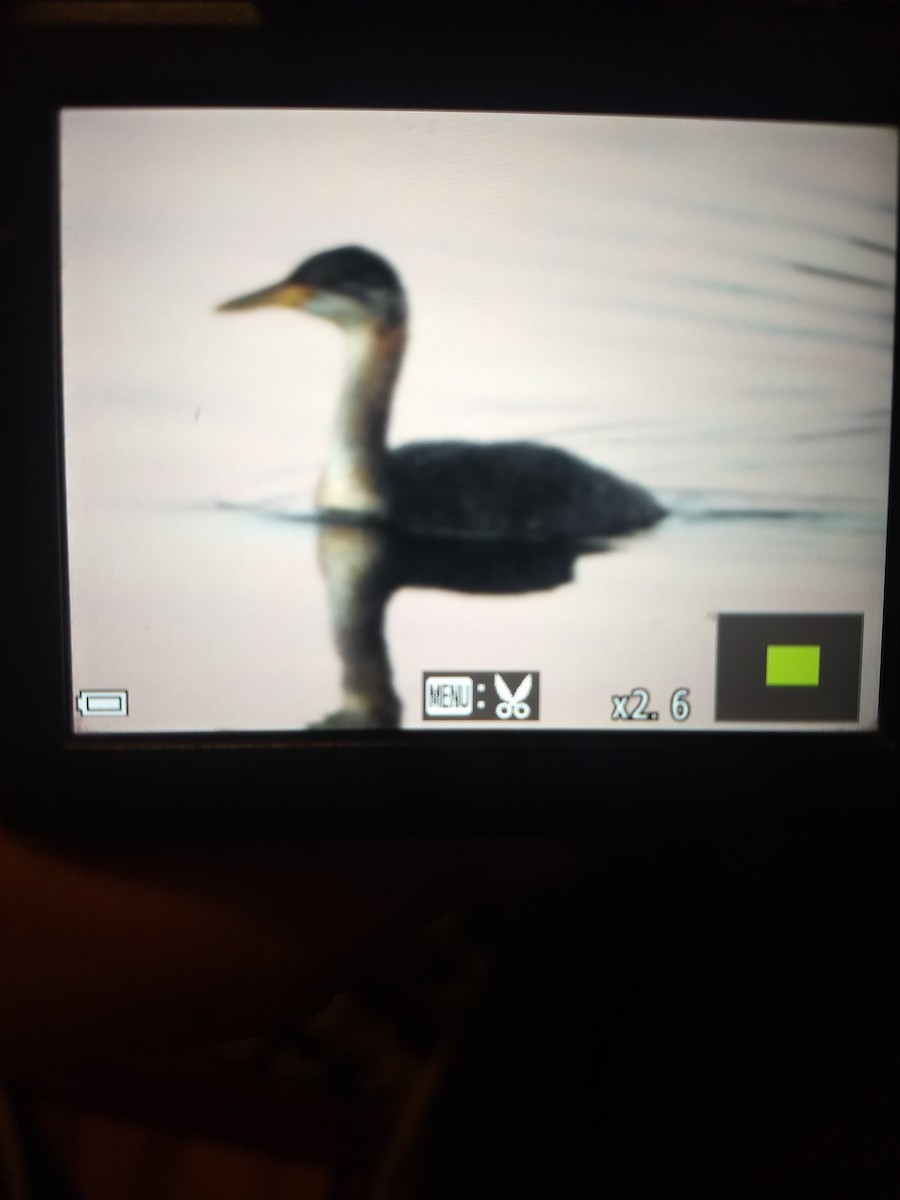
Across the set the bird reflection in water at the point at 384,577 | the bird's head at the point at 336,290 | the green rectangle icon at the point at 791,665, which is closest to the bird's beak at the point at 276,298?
the bird's head at the point at 336,290

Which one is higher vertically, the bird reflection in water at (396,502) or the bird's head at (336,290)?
the bird's head at (336,290)

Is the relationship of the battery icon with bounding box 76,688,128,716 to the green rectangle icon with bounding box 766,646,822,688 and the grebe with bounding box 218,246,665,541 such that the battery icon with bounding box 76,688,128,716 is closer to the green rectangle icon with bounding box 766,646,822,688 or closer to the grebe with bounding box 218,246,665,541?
the grebe with bounding box 218,246,665,541

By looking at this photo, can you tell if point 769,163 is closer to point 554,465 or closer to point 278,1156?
point 554,465

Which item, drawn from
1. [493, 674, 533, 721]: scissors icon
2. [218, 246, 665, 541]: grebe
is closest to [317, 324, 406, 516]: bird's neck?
[218, 246, 665, 541]: grebe

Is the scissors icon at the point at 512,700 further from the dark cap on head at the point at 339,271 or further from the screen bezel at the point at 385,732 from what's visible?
the dark cap on head at the point at 339,271

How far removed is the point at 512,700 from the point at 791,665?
0.43 feet

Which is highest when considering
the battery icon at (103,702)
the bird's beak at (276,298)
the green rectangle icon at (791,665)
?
the bird's beak at (276,298)

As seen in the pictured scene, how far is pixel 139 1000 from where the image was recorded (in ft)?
1.32

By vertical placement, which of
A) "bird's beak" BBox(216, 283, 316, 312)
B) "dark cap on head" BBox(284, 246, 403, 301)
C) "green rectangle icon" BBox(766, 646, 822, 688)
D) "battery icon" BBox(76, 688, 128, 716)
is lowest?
"battery icon" BBox(76, 688, 128, 716)

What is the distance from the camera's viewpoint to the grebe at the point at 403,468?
36 centimetres

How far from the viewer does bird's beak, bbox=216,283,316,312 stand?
361 millimetres

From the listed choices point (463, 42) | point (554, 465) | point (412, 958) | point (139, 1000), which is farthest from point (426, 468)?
point (412, 958)

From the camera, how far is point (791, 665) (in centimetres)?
39

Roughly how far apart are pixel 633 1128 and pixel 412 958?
20 centimetres
